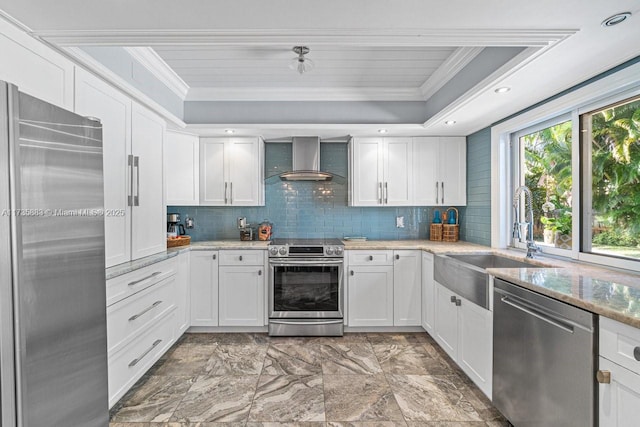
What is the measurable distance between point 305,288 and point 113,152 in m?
2.04

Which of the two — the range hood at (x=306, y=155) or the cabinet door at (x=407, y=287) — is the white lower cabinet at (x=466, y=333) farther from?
the range hood at (x=306, y=155)

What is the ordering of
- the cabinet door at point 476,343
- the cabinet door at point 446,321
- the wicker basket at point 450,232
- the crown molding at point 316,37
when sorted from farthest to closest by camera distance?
the wicker basket at point 450,232 → the cabinet door at point 446,321 → the cabinet door at point 476,343 → the crown molding at point 316,37

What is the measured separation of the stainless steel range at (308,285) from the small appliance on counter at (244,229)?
63cm

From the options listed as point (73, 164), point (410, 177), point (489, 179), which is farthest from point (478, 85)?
point (73, 164)

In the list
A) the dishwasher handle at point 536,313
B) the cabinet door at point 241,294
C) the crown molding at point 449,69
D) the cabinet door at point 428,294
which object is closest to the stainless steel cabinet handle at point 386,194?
the cabinet door at point 428,294

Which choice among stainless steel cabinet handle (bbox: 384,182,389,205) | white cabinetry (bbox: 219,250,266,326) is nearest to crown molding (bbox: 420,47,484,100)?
stainless steel cabinet handle (bbox: 384,182,389,205)

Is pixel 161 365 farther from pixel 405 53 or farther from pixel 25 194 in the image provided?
pixel 405 53

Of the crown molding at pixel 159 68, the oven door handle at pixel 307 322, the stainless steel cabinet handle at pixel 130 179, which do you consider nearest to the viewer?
the stainless steel cabinet handle at pixel 130 179

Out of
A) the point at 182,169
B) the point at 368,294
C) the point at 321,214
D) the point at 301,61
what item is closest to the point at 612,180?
the point at 368,294

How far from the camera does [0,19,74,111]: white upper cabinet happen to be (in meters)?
1.42

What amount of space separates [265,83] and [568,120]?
261 cm

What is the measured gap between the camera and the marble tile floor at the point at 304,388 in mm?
2000

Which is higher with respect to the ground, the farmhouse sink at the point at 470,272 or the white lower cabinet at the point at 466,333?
the farmhouse sink at the point at 470,272

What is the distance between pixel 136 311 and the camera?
2.22m
